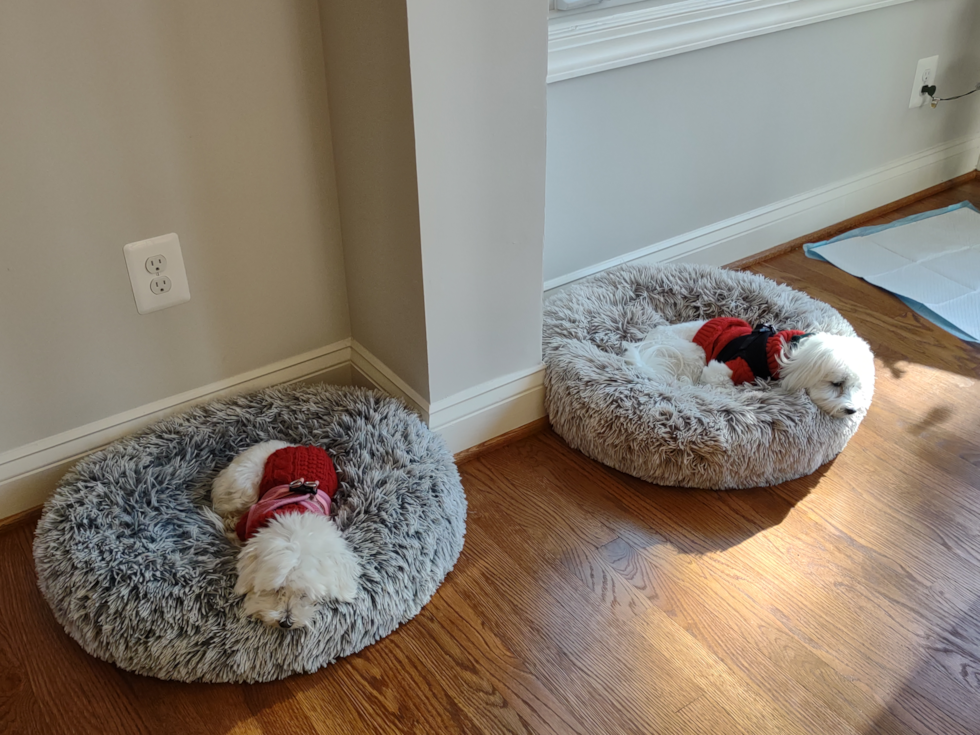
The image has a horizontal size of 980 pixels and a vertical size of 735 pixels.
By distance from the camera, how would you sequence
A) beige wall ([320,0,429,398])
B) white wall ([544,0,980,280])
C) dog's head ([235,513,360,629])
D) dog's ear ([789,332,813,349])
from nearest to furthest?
dog's head ([235,513,360,629]), beige wall ([320,0,429,398]), dog's ear ([789,332,813,349]), white wall ([544,0,980,280])

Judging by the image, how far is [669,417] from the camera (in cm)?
149

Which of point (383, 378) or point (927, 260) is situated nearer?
point (383, 378)

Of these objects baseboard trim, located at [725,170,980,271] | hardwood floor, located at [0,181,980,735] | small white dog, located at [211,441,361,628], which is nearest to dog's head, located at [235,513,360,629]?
small white dog, located at [211,441,361,628]

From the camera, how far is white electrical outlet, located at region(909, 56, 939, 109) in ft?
7.84

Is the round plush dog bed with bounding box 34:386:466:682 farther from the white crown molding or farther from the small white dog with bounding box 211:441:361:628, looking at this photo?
the white crown molding

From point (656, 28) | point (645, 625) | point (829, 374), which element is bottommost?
point (645, 625)

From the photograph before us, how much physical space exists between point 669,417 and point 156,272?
0.92 m

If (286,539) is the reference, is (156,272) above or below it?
above

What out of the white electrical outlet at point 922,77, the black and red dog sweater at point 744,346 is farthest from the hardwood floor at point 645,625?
the white electrical outlet at point 922,77

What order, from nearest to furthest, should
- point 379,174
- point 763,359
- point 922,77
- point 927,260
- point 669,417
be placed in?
point 379,174 < point 669,417 < point 763,359 < point 927,260 < point 922,77

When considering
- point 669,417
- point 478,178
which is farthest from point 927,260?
point 478,178

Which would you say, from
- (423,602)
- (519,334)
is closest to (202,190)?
(519,334)

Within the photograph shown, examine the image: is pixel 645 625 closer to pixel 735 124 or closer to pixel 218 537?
pixel 218 537

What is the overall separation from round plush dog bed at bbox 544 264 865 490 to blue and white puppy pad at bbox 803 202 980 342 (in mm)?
425
